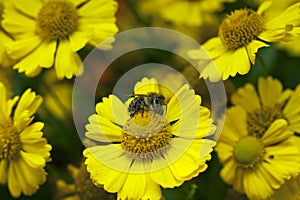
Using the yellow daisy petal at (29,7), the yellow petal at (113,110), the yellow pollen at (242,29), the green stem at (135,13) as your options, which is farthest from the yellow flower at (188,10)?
the yellow petal at (113,110)

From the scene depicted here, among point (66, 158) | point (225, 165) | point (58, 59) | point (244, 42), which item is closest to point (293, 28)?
point (244, 42)

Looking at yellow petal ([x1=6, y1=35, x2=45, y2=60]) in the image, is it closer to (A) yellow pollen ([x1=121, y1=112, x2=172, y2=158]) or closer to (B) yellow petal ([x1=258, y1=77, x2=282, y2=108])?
(A) yellow pollen ([x1=121, y1=112, x2=172, y2=158])

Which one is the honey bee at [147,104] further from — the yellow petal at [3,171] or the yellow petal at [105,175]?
the yellow petal at [3,171]

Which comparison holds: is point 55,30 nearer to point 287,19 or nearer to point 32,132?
point 32,132

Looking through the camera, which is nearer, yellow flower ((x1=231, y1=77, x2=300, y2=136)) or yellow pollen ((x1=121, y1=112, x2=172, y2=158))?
yellow pollen ((x1=121, y1=112, x2=172, y2=158))

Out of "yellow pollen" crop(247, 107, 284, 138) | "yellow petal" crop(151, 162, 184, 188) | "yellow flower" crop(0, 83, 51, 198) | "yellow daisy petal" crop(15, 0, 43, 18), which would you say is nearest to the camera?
"yellow petal" crop(151, 162, 184, 188)

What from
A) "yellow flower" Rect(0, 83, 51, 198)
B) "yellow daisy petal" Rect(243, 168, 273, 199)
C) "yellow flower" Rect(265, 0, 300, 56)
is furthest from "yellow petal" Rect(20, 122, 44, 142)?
"yellow flower" Rect(265, 0, 300, 56)

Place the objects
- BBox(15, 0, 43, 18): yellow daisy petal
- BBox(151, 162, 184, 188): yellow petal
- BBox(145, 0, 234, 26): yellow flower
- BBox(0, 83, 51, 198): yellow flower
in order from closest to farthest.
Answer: BBox(151, 162, 184, 188): yellow petal → BBox(0, 83, 51, 198): yellow flower → BBox(15, 0, 43, 18): yellow daisy petal → BBox(145, 0, 234, 26): yellow flower
